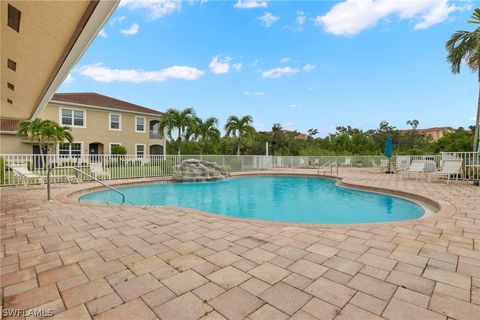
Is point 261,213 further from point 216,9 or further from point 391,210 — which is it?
point 216,9

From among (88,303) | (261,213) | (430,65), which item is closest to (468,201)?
(261,213)

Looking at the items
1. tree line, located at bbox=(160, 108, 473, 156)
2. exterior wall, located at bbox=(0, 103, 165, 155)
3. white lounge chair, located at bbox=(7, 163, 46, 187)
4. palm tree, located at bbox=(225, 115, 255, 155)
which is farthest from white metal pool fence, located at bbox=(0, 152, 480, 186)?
exterior wall, located at bbox=(0, 103, 165, 155)

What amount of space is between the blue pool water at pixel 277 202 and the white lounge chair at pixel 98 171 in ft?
4.07

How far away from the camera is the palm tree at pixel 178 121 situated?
17.4 metres

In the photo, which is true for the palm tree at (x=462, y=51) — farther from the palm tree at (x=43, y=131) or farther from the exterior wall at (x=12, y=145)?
the exterior wall at (x=12, y=145)

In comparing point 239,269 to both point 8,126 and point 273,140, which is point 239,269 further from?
point 273,140

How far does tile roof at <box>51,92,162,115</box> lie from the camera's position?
1928cm

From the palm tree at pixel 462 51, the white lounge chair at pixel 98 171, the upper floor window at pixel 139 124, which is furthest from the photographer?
the upper floor window at pixel 139 124

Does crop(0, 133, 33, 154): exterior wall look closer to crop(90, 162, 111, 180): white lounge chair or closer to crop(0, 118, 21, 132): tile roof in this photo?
crop(0, 118, 21, 132): tile roof

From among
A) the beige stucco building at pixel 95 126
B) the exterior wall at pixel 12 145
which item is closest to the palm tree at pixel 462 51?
the beige stucco building at pixel 95 126

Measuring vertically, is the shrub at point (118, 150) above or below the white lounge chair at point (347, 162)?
above

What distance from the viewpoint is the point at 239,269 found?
2.28 metres

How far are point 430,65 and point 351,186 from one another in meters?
10.6

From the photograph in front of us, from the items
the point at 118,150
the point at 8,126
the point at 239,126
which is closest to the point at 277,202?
the point at 239,126
